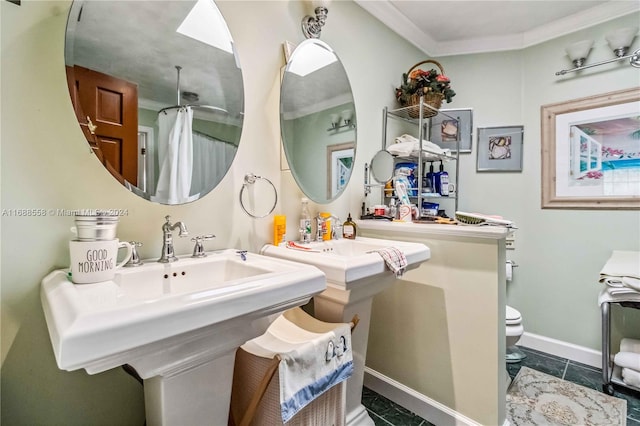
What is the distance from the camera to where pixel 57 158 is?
89 centimetres

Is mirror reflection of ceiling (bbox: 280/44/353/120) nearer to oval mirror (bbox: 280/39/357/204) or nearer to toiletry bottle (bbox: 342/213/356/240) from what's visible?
oval mirror (bbox: 280/39/357/204)

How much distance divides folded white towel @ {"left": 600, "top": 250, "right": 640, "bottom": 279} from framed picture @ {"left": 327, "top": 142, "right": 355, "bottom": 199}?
1.56m

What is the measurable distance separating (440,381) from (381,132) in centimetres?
159

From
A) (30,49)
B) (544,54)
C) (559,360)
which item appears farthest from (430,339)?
(544,54)

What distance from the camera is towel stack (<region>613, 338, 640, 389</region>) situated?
1.70m

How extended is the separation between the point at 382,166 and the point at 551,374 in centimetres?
182

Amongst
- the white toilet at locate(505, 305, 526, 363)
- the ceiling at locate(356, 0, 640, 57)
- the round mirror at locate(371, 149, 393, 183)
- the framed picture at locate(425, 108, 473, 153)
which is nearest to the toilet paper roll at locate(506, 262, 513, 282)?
the white toilet at locate(505, 305, 526, 363)

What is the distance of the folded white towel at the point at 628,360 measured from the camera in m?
1.71

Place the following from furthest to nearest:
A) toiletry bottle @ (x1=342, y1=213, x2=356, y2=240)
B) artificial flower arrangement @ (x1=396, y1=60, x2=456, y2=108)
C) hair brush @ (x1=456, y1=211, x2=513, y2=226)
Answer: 1. artificial flower arrangement @ (x1=396, y1=60, x2=456, y2=108)
2. toiletry bottle @ (x1=342, y1=213, x2=356, y2=240)
3. hair brush @ (x1=456, y1=211, x2=513, y2=226)

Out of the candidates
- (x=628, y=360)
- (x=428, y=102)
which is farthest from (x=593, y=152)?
(x=628, y=360)

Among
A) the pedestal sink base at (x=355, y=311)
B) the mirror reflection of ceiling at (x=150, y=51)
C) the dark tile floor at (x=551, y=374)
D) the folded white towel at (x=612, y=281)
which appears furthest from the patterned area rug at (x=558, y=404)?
the mirror reflection of ceiling at (x=150, y=51)

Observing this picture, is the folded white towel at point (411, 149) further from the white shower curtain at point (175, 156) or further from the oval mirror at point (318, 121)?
the white shower curtain at point (175, 156)

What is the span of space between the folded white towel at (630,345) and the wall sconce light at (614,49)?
1745 mm

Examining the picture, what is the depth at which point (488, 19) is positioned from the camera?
2.16 metres
